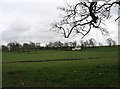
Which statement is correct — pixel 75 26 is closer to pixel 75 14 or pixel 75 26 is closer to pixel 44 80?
pixel 75 14

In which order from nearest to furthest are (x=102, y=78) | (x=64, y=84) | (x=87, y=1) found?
(x=64, y=84)
(x=102, y=78)
(x=87, y=1)

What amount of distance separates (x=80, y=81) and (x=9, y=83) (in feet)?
15.9

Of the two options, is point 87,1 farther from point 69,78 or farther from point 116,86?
point 116,86

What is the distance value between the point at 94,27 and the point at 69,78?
5349mm

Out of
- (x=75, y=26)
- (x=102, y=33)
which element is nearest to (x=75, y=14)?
(x=75, y=26)

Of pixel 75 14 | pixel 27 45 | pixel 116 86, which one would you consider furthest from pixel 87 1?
pixel 27 45

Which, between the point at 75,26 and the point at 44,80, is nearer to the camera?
the point at 44,80

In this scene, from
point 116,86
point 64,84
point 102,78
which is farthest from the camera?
point 102,78

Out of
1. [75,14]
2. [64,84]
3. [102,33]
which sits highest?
[75,14]

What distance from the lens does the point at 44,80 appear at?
67.6 ft

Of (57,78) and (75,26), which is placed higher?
(75,26)

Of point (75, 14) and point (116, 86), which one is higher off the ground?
point (75, 14)

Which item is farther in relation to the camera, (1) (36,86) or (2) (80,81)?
(2) (80,81)

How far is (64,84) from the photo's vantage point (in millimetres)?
18609
